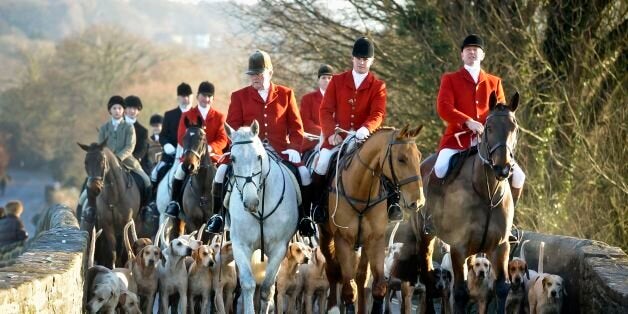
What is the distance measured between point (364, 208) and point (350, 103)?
3.53ft

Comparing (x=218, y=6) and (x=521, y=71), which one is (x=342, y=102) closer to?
(x=521, y=71)

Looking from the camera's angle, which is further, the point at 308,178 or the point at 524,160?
the point at 524,160

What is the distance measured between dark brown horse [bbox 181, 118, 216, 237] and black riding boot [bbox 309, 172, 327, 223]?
2.71 meters

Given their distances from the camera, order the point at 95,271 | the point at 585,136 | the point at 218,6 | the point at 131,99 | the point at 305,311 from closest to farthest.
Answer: the point at 95,271, the point at 305,311, the point at 585,136, the point at 131,99, the point at 218,6

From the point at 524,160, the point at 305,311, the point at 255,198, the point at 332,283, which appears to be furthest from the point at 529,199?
the point at 255,198

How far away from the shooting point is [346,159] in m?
10.8

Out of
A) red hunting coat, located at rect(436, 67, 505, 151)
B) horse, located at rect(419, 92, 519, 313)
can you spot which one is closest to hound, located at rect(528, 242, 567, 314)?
horse, located at rect(419, 92, 519, 313)

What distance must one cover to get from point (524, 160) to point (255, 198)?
9.74 metres

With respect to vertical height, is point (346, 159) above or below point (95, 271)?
above

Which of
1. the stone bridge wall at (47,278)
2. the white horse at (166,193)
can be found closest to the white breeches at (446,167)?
the stone bridge wall at (47,278)

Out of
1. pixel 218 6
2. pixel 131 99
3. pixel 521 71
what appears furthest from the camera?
pixel 218 6

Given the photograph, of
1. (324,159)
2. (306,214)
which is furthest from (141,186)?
(324,159)

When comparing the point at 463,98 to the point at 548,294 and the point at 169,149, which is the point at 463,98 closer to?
the point at 548,294

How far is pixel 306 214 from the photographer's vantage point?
37.0ft
